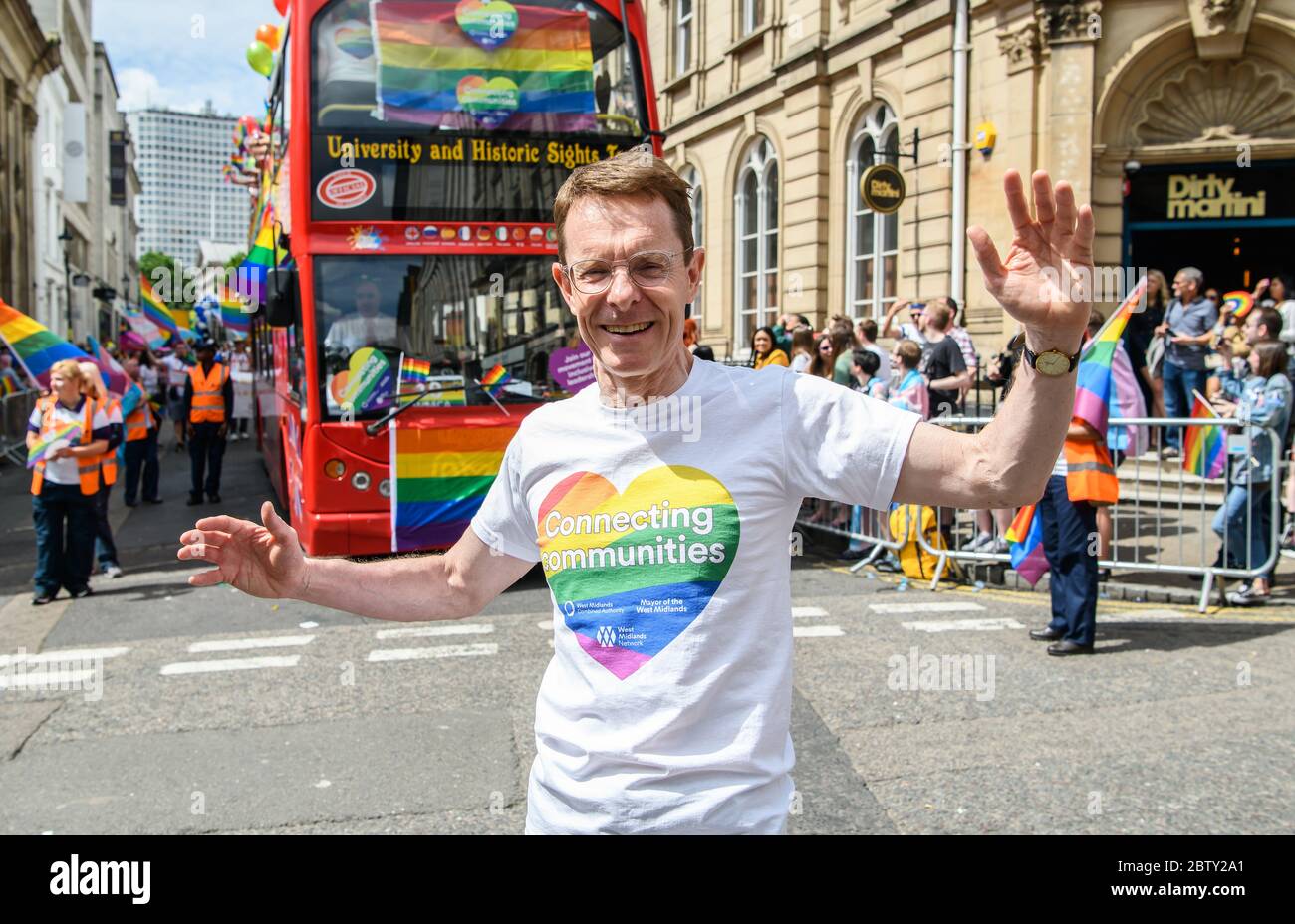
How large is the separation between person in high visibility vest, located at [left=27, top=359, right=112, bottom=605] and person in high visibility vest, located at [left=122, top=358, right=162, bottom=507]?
4.30 m

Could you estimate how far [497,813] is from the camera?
14.5 feet

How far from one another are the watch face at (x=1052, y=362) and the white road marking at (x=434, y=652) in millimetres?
5415

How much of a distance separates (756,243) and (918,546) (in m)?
14.7

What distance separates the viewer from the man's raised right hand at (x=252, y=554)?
2.25 m

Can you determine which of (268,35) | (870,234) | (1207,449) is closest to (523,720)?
(1207,449)

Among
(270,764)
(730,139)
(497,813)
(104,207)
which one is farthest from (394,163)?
(104,207)

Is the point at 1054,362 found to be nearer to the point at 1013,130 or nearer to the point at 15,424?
the point at 1013,130

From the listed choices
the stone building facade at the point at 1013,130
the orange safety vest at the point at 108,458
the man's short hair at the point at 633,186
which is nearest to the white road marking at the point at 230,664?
the orange safety vest at the point at 108,458


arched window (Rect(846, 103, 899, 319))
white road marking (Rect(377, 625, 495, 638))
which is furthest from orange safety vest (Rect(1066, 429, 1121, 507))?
arched window (Rect(846, 103, 899, 319))

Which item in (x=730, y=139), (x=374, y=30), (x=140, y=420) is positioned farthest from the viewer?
(x=730, y=139)

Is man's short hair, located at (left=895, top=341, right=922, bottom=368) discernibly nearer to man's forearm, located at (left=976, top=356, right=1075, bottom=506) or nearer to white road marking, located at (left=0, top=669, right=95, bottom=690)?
white road marking, located at (left=0, top=669, right=95, bottom=690)
